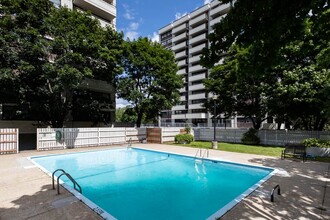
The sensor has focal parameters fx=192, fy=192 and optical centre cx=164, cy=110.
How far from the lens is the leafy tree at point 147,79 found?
2297 cm

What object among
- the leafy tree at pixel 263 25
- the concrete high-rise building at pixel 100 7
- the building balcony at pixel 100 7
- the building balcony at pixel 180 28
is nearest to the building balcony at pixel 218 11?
the building balcony at pixel 180 28

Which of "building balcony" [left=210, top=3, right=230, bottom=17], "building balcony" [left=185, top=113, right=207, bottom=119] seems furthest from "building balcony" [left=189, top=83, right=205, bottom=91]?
"building balcony" [left=210, top=3, right=230, bottom=17]

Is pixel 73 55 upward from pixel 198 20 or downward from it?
downward

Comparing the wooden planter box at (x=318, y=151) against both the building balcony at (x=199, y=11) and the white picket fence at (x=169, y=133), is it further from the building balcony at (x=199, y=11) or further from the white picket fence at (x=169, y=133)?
the building balcony at (x=199, y=11)

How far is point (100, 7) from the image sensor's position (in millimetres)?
25734

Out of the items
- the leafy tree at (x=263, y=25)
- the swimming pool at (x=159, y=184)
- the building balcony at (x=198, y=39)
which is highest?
the building balcony at (x=198, y=39)

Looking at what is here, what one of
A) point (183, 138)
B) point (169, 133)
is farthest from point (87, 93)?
point (183, 138)

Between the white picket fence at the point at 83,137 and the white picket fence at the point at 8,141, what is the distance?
1.48 metres

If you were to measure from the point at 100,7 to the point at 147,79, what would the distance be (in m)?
11.8

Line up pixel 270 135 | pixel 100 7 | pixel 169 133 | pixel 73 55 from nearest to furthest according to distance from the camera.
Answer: pixel 73 55
pixel 270 135
pixel 169 133
pixel 100 7

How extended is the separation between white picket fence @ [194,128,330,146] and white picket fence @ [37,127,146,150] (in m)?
8.20

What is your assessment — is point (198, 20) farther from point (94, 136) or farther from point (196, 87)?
point (94, 136)

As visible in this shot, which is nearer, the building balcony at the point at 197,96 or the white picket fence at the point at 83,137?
the white picket fence at the point at 83,137

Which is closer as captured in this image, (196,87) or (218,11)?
(218,11)
